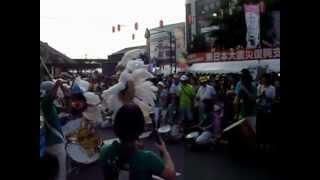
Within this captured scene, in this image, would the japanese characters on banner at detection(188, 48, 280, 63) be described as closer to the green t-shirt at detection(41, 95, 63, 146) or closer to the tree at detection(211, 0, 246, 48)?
the tree at detection(211, 0, 246, 48)

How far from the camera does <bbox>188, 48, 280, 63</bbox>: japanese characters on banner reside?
56.1ft

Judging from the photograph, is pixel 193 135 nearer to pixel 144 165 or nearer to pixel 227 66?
pixel 144 165

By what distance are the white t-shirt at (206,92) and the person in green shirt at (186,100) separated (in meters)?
0.25

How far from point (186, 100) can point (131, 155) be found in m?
8.33

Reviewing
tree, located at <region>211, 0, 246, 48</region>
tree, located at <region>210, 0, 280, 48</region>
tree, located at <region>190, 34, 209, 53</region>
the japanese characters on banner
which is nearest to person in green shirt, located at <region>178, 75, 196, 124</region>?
the japanese characters on banner

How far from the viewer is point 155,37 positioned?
36.9 metres

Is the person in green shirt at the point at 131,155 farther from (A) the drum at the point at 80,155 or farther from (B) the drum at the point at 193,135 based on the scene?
(B) the drum at the point at 193,135

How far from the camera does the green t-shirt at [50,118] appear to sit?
4.19 m

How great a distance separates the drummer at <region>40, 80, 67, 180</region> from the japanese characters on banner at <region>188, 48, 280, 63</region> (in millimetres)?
9712

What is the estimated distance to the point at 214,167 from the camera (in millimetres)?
7266

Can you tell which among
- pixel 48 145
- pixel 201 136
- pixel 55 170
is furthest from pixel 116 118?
pixel 201 136

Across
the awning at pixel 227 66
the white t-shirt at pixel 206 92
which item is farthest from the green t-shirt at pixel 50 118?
the awning at pixel 227 66
